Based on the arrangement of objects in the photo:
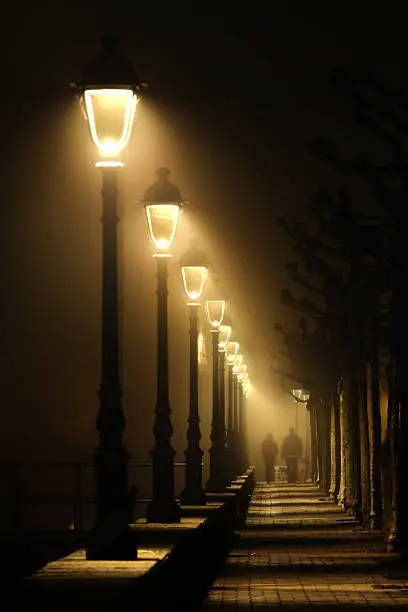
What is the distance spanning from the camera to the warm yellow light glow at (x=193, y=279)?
37.1 meters

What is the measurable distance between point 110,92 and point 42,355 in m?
68.4

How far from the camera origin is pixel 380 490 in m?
39.4

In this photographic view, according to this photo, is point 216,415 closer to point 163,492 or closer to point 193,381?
point 193,381

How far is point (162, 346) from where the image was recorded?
30.7 m

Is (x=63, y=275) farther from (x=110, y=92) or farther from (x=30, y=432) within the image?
(x=110, y=92)

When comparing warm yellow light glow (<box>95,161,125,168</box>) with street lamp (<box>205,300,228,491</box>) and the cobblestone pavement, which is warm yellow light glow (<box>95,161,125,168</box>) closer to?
the cobblestone pavement

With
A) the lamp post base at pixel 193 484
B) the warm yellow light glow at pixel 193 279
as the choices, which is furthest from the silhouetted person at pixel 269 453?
the warm yellow light glow at pixel 193 279

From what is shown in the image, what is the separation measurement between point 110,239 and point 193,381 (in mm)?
16235

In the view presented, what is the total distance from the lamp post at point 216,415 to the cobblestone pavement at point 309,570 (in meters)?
2.66

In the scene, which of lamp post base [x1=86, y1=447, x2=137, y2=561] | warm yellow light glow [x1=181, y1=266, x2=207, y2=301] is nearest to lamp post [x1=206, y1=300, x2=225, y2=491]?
warm yellow light glow [x1=181, y1=266, x2=207, y2=301]

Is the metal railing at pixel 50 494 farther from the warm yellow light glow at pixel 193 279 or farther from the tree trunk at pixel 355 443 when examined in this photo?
the tree trunk at pixel 355 443

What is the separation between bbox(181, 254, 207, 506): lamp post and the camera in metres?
37.1

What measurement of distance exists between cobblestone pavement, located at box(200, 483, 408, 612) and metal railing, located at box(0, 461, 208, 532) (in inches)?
93.9

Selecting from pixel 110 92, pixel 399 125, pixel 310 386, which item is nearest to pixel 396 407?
pixel 399 125
